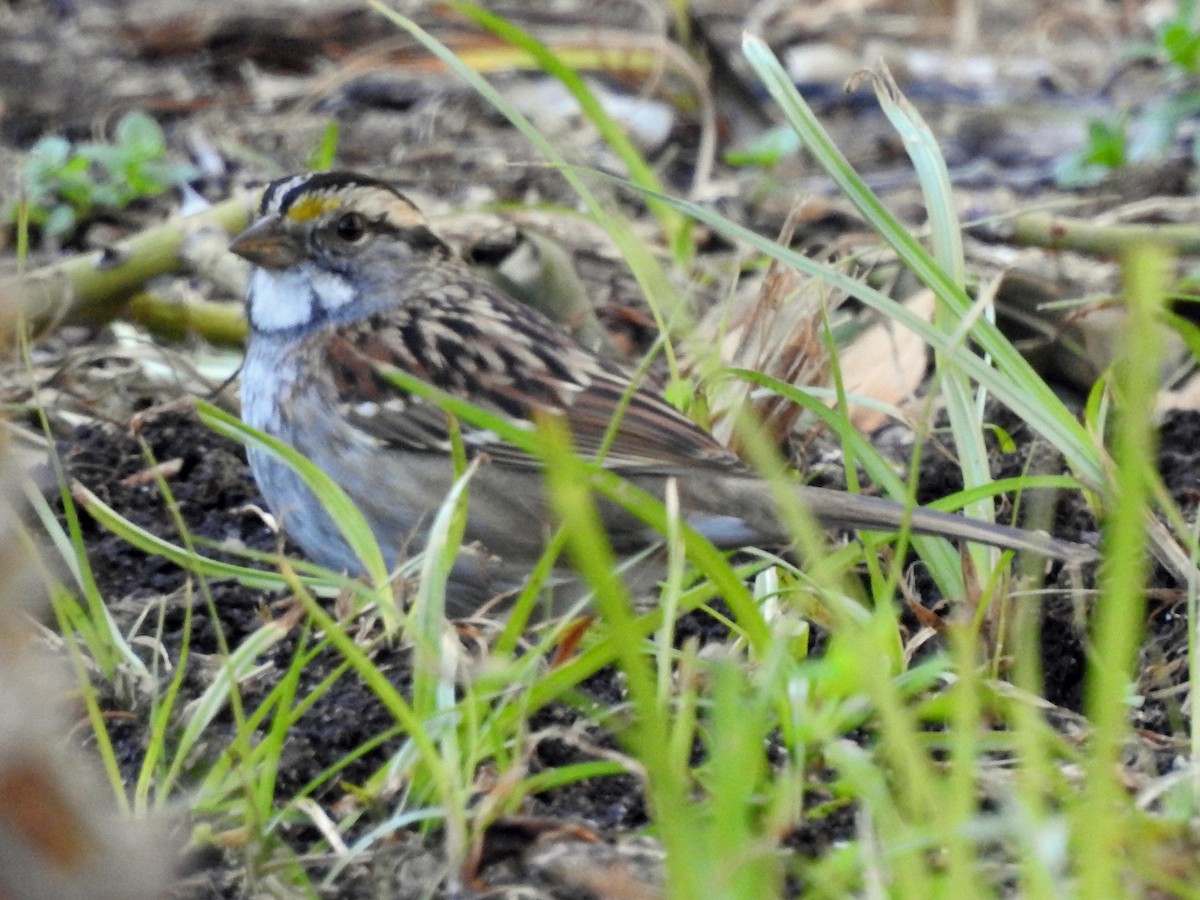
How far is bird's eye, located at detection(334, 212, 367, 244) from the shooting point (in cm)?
347

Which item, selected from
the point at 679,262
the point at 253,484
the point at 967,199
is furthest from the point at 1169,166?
the point at 253,484

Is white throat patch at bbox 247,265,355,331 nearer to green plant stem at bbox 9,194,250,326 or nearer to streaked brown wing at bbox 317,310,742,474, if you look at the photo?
streaked brown wing at bbox 317,310,742,474

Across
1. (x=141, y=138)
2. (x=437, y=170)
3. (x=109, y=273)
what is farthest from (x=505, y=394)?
(x=437, y=170)

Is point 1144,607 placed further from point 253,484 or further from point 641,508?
point 253,484

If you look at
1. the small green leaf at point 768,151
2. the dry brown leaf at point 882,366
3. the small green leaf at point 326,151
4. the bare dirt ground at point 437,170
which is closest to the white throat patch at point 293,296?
the bare dirt ground at point 437,170

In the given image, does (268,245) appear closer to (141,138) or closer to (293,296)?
(293,296)

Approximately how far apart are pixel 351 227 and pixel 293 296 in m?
0.19

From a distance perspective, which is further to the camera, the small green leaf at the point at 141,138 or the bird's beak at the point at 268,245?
the small green leaf at the point at 141,138

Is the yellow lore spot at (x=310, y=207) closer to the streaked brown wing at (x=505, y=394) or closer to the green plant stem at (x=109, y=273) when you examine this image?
the streaked brown wing at (x=505, y=394)

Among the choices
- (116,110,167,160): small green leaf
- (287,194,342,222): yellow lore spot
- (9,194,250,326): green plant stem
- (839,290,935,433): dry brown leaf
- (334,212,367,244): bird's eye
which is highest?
(287,194,342,222): yellow lore spot

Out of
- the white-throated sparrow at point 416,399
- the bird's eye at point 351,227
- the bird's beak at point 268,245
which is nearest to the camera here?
the white-throated sparrow at point 416,399

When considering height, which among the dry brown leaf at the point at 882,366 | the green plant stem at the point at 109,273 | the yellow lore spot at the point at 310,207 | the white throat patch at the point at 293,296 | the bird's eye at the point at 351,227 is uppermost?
the yellow lore spot at the point at 310,207

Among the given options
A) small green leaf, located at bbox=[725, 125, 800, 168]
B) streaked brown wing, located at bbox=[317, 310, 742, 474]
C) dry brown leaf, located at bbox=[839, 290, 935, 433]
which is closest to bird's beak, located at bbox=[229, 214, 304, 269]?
streaked brown wing, located at bbox=[317, 310, 742, 474]

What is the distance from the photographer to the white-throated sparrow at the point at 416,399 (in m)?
3.00
